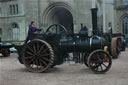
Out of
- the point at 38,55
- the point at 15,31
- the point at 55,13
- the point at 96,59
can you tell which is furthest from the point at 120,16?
the point at 38,55

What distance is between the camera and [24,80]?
7.20 meters

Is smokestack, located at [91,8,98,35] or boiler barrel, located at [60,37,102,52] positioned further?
smokestack, located at [91,8,98,35]

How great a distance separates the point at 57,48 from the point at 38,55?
2.46 feet

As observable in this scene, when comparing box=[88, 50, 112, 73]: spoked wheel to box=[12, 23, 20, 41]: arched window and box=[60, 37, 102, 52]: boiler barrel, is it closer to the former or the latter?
box=[60, 37, 102, 52]: boiler barrel

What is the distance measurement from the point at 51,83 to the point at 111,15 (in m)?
32.0

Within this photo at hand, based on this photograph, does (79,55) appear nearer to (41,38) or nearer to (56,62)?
(56,62)

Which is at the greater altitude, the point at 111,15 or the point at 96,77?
the point at 111,15

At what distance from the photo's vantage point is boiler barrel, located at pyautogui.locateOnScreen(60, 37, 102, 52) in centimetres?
848

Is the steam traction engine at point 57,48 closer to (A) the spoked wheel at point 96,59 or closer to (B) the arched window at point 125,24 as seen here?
(A) the spoked wheel at point 96,59

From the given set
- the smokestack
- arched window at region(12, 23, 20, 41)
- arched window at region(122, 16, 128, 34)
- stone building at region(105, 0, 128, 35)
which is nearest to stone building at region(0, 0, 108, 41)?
arched window at region(12, 23, 20, 41)

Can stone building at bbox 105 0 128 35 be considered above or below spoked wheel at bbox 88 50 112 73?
above

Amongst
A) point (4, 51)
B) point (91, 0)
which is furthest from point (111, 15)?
point (4, 51)

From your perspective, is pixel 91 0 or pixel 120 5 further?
pixel 120 5

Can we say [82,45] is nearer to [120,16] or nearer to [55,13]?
[55,13]
